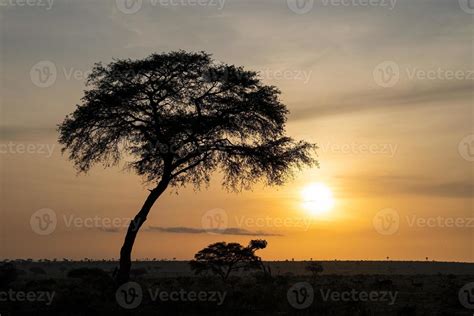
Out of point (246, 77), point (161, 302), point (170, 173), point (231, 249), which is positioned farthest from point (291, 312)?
point (231, 249)

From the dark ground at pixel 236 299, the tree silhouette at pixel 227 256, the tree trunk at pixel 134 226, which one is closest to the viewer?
the dark ground at pixel 236 299

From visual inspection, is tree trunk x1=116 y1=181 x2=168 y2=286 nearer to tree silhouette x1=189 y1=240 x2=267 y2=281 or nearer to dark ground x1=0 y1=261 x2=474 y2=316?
dark ground x1=0 y1=261 x2=474 y2=316

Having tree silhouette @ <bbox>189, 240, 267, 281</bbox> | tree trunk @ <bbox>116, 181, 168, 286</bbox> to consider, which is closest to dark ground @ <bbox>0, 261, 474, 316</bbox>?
tree trunk @ <bbox>116, 181, 168, 286</bbox>

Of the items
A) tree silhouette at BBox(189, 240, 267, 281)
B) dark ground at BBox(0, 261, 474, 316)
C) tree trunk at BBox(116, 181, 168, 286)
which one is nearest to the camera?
dark ground at BBox(0, 261, 474, 316)

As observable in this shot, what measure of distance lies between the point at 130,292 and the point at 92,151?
9.08m

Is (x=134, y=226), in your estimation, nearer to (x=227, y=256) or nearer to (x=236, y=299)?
(x=236, y=299)

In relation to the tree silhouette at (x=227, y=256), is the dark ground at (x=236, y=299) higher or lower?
lower

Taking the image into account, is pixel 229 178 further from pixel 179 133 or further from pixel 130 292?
pixel 130 292

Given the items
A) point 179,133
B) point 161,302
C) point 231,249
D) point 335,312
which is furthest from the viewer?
point 231,249

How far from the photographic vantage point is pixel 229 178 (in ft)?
127

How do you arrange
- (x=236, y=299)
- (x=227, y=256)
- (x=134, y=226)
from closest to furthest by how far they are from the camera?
(x=236, y=299) < (x=134, y=226) < (x=227, y=256)

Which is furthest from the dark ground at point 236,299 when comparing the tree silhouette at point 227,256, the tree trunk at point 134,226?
the tree silhouette at point 227,256

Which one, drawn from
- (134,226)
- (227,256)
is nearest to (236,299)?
(134,226)

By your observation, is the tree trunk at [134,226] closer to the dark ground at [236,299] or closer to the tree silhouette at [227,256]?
the dark ground at [236,299]
